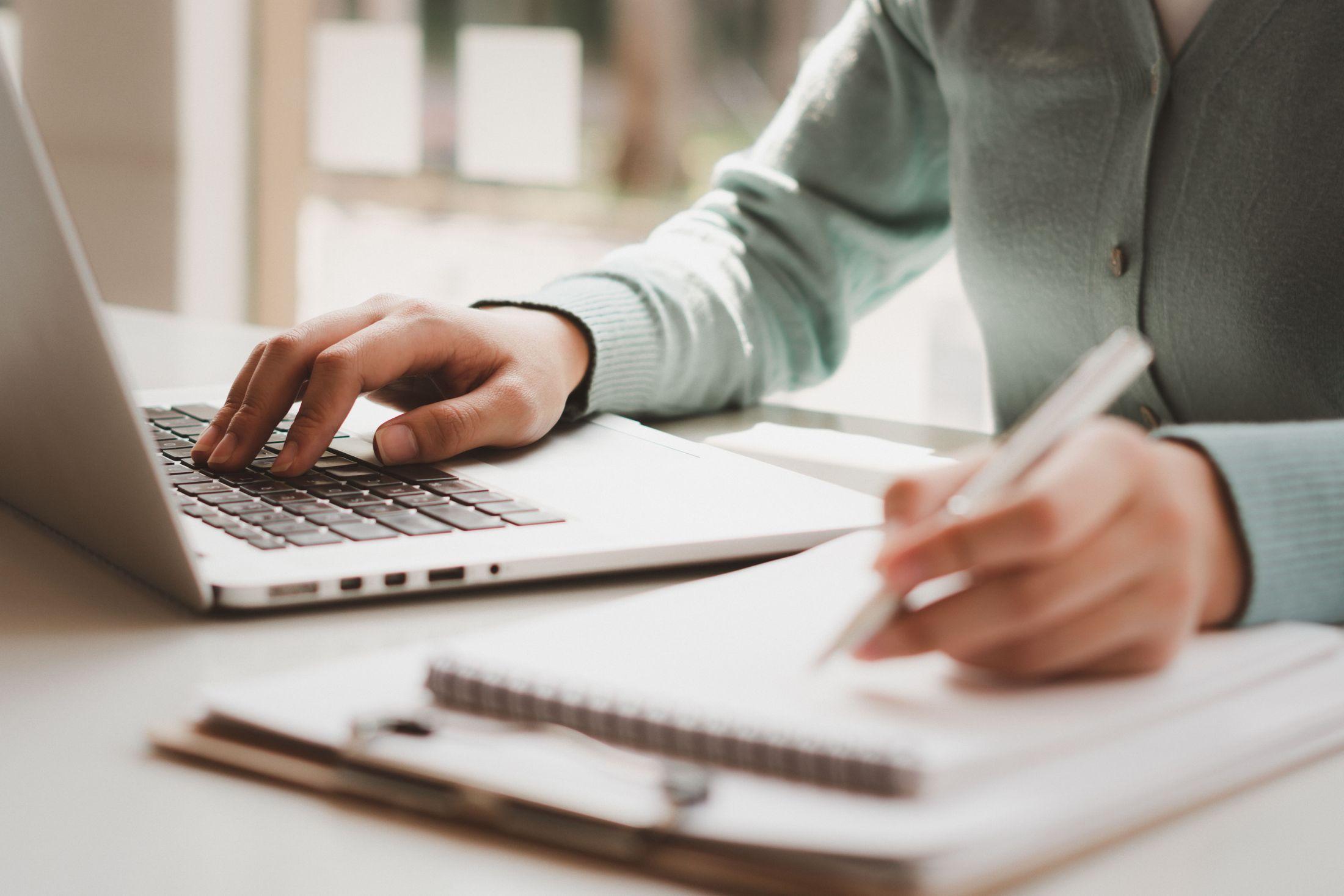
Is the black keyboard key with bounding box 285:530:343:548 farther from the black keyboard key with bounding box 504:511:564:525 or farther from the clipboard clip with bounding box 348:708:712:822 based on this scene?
the clipboard clip with bounding box 348:708:712:822

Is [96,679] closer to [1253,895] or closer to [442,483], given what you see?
[442,483]

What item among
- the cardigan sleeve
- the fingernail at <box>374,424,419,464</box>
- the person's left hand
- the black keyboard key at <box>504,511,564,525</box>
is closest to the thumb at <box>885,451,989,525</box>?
the person's left hand

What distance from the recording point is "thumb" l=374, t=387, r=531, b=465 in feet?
2.01

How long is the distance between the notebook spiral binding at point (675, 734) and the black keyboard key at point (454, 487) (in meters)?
0.25

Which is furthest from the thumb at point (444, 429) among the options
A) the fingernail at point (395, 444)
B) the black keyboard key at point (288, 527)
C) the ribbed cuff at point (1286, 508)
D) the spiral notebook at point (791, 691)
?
the ribbed cuff at point (1286, 508)

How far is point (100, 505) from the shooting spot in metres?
0.48

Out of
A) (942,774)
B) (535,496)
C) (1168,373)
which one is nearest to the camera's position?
(942,774)

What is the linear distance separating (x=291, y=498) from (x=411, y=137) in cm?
301

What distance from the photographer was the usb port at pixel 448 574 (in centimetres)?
48

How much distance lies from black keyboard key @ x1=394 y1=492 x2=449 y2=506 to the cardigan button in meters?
0.49

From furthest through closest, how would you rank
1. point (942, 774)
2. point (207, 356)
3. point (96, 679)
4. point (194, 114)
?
point (194, 114) < point (207, 356) < point (96, 679) < point (942, 774)

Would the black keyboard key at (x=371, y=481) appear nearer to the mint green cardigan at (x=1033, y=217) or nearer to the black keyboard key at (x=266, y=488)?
the black keyboard key at (x=266, y=488)

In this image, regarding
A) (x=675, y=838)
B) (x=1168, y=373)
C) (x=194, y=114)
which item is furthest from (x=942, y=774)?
(x=194, y=114)

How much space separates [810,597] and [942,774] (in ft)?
0.49
